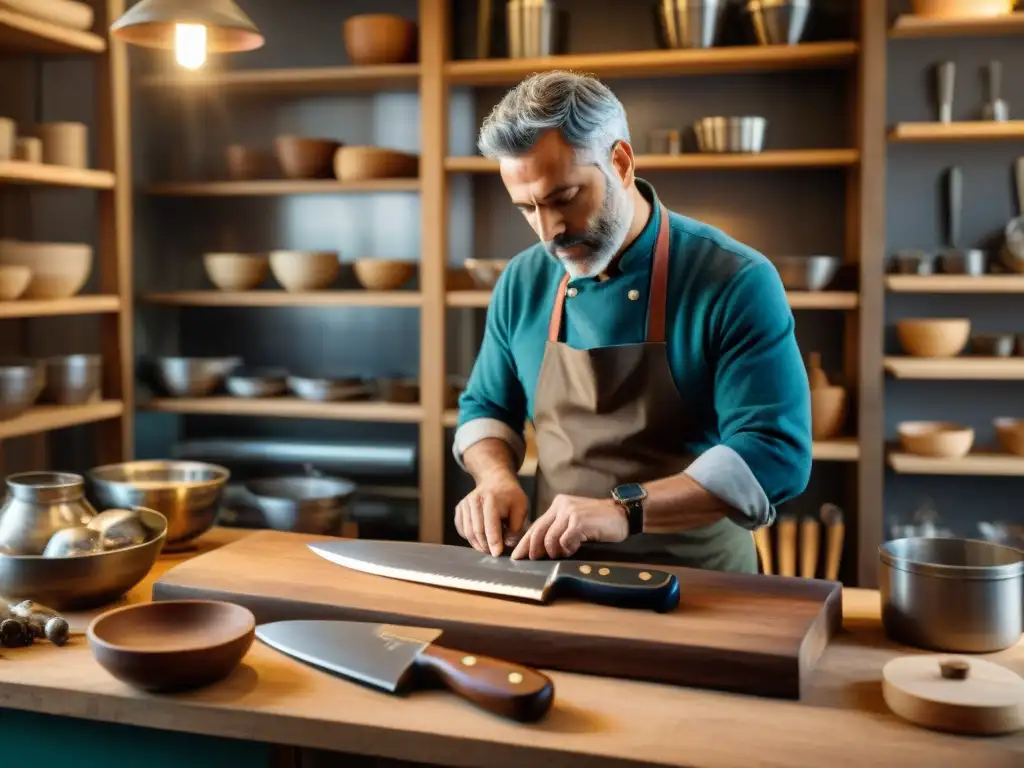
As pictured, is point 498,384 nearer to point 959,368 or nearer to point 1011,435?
point 959,368

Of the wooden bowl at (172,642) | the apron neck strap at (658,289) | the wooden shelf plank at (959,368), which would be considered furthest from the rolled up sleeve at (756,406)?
the wooden shelf plank at (959,368)

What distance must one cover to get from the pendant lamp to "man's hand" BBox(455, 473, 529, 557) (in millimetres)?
1093

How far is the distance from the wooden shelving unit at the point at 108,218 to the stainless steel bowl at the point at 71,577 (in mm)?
1697

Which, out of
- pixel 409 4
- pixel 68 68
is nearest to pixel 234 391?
pixel 68 68

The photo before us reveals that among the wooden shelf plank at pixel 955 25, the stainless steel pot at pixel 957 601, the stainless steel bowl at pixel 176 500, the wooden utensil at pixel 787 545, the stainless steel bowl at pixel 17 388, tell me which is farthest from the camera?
the wooden utensil at pixel 787 545

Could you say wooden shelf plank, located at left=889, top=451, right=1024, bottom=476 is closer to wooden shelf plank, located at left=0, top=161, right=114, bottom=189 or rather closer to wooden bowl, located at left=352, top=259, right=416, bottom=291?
wooden bowl, located at left=352, top=259, right=416, bottom=291

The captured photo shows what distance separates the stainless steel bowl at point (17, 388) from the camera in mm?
2977

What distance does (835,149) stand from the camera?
3.75 meters

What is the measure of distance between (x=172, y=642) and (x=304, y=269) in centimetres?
254

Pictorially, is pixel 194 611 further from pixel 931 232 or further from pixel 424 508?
pixel 931 232

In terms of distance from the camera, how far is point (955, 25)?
3.33 m

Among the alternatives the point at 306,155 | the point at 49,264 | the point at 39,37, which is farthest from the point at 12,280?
the point at 306,155

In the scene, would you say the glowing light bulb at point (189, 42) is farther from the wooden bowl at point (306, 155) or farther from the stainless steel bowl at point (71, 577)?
the wooden bowl at point (306, 155)

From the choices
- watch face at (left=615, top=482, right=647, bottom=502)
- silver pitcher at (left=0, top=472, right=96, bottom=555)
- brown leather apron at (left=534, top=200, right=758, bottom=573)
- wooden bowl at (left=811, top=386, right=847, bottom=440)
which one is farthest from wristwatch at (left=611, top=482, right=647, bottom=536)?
wooden bowl at (left=811, top=386, right=847, bottom=440)
